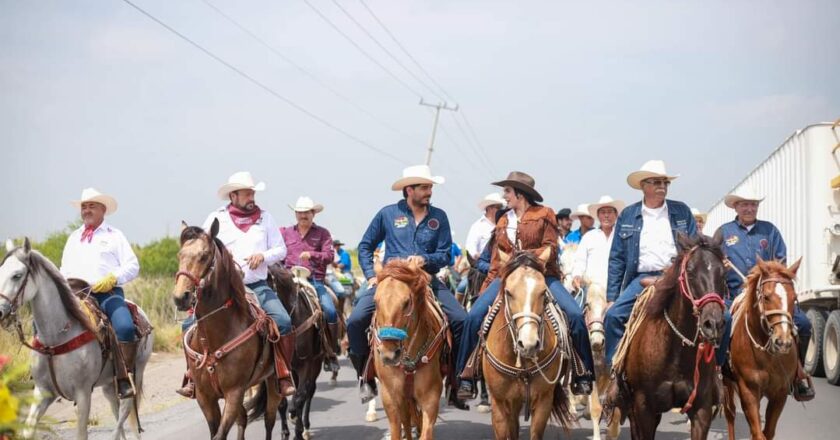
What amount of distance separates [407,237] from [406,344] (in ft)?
5.02

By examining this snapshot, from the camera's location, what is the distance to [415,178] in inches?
335

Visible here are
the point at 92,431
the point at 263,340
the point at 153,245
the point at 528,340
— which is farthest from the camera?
the point at 153,245

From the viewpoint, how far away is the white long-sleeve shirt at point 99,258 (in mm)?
8586

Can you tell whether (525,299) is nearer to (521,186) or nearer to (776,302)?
(521,186)

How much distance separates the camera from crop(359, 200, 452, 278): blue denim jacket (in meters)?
8.45

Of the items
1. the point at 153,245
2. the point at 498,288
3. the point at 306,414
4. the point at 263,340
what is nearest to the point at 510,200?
the point at 498,288

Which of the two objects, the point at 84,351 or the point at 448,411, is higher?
the point at 84,351

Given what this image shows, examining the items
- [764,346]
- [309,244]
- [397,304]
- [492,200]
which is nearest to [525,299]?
[397,304]

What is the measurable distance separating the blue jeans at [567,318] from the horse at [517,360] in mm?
335

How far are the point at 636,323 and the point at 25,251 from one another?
5.50 meters

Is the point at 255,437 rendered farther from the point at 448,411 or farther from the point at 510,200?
the point at 510,200

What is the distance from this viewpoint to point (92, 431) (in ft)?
31.8

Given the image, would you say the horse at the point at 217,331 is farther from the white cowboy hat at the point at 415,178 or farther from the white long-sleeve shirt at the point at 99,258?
the white cowboy hat at the point at 415,178

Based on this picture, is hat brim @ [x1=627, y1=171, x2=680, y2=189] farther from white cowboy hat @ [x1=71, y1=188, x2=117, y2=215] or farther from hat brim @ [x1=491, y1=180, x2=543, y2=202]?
white cowboy hat @ [x1=71, y1=188, x2=117, y2=215]
